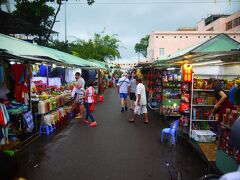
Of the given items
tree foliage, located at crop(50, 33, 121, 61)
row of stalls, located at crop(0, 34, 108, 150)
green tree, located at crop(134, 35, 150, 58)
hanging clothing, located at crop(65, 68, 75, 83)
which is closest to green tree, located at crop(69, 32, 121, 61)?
tree foliage, located at crop(50, 33, 121, 61)

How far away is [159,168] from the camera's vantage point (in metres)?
5.69

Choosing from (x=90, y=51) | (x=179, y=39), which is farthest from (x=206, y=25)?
(x=90, y=51)

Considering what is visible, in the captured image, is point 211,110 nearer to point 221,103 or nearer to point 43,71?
point 221,103

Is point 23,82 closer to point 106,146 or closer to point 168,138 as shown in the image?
point 106,146

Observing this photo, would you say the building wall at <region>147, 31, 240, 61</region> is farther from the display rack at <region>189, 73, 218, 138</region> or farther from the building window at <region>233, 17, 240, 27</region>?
the display rack at <region>189, 73, 218, 138</region>

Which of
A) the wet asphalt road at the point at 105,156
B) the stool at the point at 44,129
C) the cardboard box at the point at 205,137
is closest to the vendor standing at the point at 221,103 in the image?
the cardboard box at the point at 205,137

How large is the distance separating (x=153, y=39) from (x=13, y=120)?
38.6 m

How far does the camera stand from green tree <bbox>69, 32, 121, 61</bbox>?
3400 cm

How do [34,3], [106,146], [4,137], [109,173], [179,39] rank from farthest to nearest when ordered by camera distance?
[179,39] < [34,3] < [106,146] < [4,137] < [109,173]

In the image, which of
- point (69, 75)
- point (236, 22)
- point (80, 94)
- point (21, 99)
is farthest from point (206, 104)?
point (236, 22)

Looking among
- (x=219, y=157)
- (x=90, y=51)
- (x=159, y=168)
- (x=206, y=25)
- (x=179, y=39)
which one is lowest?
(x=159, y=168)

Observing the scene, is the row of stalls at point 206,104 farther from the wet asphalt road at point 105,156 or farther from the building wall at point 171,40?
the building wall at point 171,40

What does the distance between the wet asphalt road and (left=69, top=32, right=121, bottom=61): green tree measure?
77.3 ft

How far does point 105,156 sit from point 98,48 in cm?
3183
